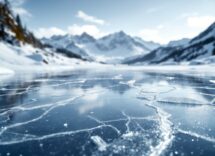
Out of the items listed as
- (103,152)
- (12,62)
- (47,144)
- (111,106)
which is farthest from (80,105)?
(12,62)

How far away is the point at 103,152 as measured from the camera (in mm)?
7156

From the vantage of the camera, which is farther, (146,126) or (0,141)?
(146,126)

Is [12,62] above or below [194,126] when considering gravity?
above

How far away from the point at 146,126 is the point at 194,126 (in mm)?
2110

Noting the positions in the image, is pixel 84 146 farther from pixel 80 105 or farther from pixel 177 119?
pixel 80 105

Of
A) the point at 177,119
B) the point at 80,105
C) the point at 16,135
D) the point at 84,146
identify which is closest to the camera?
the point at 84,146

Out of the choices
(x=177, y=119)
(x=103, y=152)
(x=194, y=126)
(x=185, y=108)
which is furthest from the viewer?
(x=185, y=108)

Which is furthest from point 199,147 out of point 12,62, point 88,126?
point 12,62

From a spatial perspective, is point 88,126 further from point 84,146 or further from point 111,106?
point 111,106

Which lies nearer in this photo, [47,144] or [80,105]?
[47,144]

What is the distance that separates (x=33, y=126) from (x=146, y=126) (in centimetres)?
505

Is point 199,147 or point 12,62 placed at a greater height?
point 12,62

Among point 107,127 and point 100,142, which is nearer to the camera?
point 100,142

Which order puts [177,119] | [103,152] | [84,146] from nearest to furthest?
[103,152] < [84,146] < [177,119]
